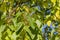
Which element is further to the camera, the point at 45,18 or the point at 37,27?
the point at 45,18

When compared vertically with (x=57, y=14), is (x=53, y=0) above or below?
above

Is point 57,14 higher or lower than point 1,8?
lower

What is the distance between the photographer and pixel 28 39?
129 cm

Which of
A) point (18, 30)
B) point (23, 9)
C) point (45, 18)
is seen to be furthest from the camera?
point (45, 18)

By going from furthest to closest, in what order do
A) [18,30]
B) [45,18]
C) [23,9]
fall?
[45,18]
[23,9]
[18,30]

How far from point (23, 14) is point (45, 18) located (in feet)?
1.14

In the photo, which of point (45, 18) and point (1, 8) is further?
point (45, 18)

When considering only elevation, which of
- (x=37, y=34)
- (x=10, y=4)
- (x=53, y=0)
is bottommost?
(x=37, y=34)

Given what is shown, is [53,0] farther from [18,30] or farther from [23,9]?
[18,30]

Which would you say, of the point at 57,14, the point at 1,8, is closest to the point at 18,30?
the point at 1,8

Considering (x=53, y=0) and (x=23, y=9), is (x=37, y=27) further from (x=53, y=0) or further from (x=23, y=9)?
(x=53, y=0)

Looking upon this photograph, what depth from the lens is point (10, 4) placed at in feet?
4.84

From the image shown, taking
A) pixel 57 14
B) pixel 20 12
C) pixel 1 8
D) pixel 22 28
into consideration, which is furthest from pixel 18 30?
pixel 57 14

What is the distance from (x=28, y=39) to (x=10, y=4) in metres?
0.33
